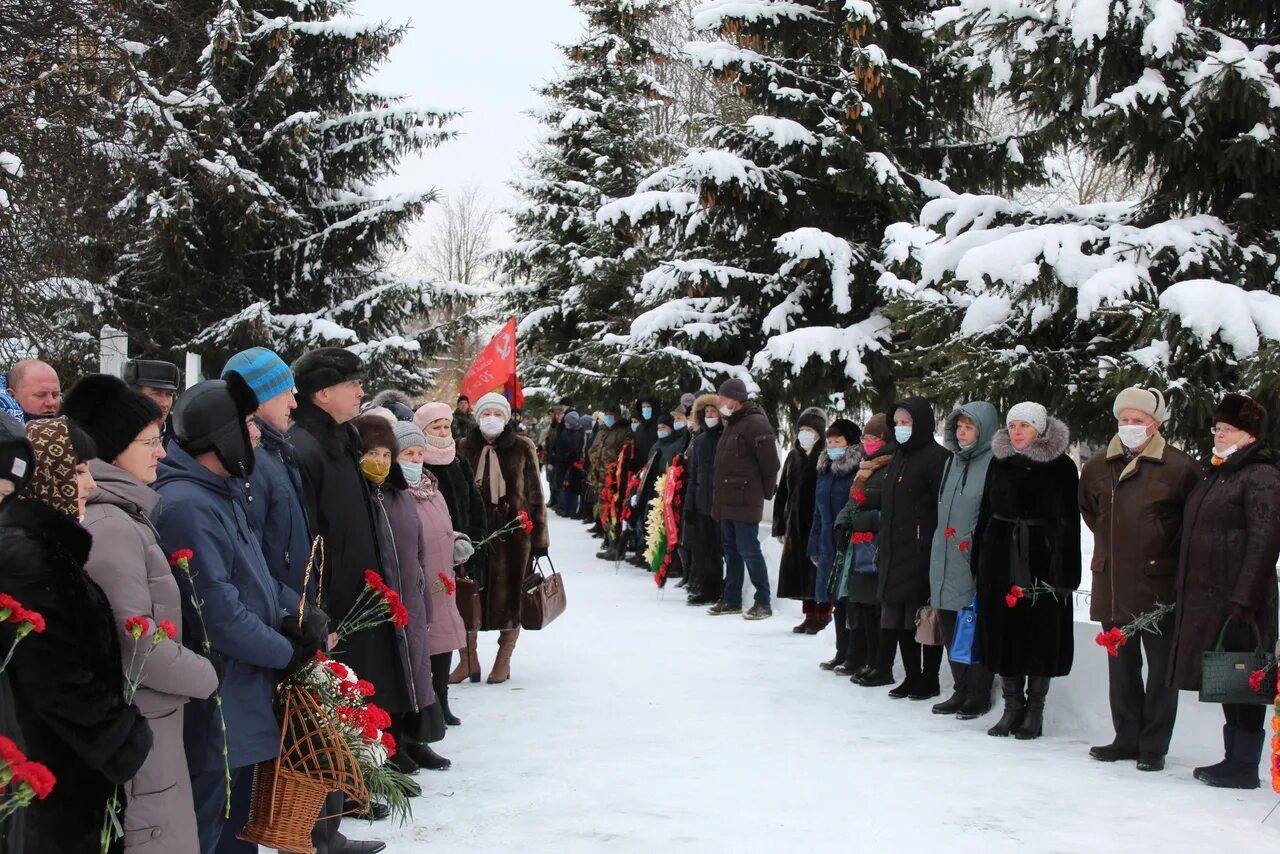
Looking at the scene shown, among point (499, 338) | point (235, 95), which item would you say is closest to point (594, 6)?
point (235, 95)

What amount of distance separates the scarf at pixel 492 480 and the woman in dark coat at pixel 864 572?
2.64m

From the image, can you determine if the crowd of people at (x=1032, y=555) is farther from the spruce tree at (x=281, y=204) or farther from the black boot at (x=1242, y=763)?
the spruce tree at (x=281, y=204)

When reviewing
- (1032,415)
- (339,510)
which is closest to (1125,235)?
(1032,415)

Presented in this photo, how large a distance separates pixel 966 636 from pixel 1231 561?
2104mm

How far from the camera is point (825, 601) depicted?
10555mm

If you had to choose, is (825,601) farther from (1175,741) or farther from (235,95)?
(235,95)

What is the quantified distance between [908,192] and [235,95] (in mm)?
10456

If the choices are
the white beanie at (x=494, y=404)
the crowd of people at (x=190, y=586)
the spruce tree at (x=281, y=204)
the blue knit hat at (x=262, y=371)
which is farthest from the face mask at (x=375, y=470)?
the spruce tree at (x=281, y=204)

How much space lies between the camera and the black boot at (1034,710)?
7973mm

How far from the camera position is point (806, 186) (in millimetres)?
16391

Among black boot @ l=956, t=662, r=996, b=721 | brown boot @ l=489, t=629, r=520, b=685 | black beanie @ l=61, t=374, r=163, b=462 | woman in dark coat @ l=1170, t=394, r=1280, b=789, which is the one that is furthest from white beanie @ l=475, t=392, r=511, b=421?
black beanie @ l=61, t=374, r=163, b=462

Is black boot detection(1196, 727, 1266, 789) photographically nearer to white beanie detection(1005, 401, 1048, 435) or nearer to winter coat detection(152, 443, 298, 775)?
white beanie detection(1005, 401, 1048, 435)

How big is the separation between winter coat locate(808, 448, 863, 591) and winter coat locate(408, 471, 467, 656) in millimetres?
4055

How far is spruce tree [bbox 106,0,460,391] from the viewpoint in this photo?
18.4 meters
